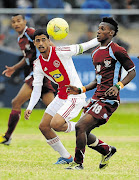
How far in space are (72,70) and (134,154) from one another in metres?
2.21

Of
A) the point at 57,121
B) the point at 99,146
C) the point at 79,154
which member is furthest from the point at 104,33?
the point at 79,154

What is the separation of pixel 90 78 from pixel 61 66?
7.06 meters

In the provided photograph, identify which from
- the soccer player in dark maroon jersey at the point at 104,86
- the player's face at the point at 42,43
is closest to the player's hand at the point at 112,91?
the soccer player in dark maroon jersey at the point at 104,86

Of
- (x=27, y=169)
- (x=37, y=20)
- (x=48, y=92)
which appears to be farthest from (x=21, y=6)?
(x=27, y=169)

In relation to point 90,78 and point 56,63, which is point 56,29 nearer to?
point 56,63

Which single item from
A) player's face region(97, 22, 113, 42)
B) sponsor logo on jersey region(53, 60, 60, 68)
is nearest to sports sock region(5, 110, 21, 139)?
sponsor logo on jersey region(53, 60, 60, 68)

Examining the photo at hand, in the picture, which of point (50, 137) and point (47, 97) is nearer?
point (50, 137)

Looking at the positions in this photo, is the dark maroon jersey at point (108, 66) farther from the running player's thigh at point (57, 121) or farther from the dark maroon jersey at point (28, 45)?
the dark maroon jersey at point (28, 45)

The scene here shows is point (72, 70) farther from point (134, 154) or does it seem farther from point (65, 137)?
point (65, 137)

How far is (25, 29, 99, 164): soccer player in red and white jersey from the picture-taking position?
8.41 m

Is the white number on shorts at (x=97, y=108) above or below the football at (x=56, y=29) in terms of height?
Result: below

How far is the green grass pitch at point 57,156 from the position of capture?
720cm

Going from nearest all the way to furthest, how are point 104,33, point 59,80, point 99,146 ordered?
point 104,33, point 99,146, point 59,80

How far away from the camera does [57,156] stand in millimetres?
9555
